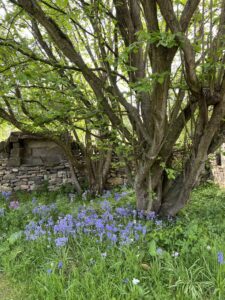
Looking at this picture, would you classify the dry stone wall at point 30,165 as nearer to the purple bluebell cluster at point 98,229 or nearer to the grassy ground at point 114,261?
the purple bluebell cluster at point 98,229

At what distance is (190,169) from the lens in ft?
10.3

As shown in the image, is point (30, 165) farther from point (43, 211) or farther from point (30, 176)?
point (43, 211)

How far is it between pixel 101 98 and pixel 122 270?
6.05ft

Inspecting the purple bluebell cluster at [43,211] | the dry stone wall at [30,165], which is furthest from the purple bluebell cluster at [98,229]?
the dry stone wall at [30,165]

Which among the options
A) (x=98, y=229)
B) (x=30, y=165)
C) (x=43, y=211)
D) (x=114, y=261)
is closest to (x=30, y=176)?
(x=30, y=165)

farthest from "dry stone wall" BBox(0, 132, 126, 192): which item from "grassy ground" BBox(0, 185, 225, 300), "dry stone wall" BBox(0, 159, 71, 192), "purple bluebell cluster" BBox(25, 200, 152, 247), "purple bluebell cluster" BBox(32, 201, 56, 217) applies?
"grassy ground" BBox(0, 185, 225, 300)

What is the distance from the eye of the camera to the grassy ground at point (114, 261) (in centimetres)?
201

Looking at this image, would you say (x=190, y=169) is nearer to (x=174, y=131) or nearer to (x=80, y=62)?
(x=174, y=131)

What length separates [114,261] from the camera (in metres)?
2.33

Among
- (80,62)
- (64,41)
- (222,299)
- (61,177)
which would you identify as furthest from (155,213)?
(61,177)

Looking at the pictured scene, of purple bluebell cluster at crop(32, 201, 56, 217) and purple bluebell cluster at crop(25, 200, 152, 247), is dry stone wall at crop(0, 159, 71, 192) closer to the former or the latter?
purple bluebell cluster at crop(32, 201, 56, 217)

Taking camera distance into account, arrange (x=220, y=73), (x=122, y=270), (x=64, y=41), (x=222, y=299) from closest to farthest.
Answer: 1. (x=222, y=299)
2. (x=122, y=270)
3. (x=64, y=41)
4. (x=220, y=73)

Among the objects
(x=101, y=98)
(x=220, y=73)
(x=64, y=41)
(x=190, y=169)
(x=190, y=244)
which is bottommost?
(x=190, y=244)

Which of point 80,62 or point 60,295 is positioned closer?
point 60,295
